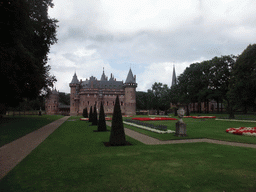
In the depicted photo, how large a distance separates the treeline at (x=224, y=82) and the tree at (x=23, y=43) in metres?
29.6

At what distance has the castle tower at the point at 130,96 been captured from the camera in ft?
213

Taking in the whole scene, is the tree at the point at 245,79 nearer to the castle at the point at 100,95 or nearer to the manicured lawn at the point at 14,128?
the manicured lawn at the point at 14,128

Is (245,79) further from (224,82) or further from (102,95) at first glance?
(102,95)

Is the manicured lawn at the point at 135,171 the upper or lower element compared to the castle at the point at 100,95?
lower

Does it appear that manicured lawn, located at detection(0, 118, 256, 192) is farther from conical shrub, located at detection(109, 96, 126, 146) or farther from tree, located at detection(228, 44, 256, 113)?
tree, located at detection(228, 44, 256, 113)

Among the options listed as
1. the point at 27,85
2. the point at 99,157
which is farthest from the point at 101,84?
the point at 99,157

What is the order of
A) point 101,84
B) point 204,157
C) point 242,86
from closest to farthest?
point 204,157 < point 242,86 < point 101,84

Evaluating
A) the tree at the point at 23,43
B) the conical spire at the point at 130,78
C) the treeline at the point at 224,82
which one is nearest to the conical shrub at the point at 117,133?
the tree at the point at 23,43

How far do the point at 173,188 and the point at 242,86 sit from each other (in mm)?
30505

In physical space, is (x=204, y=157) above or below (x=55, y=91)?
below

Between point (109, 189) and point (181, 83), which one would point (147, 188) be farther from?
point (181, 83)

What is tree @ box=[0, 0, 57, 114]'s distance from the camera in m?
12.8

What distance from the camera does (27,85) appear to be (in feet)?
71.8

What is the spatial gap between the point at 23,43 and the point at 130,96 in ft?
155
